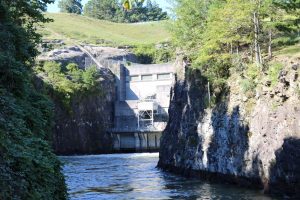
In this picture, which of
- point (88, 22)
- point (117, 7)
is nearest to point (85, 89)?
point (88, 22)

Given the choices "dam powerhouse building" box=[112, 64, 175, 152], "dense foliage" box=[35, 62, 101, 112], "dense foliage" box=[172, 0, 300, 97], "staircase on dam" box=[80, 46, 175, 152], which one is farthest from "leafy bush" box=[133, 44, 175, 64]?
"dense foliage" box=[172, 0, 300, 97]

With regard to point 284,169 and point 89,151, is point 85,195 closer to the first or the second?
point 284,169

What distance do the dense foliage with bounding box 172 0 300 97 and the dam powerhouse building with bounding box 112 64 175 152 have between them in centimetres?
3671

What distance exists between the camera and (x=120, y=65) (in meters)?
79.3

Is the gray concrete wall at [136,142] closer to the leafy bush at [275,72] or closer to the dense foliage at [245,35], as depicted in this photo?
the dense foliage at [245,35]

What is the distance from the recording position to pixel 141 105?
73688 mm

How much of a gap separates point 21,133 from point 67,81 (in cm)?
5600

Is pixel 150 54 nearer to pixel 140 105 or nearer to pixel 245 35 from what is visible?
pixel 140 105

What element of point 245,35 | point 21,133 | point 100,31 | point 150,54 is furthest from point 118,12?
point 21,133

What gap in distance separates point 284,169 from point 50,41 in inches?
3111

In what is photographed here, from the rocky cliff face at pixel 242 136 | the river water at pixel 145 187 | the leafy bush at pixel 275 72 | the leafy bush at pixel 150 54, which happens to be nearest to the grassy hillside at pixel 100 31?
the leafy bush at pixel 150 54

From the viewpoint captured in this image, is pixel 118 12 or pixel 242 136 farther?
pixel 118 12

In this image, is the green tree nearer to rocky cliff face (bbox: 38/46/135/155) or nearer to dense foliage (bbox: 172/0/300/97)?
rocky cliff face (bbox: 38/46/135/155)

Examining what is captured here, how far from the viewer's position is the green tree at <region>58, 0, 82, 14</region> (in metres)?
163
